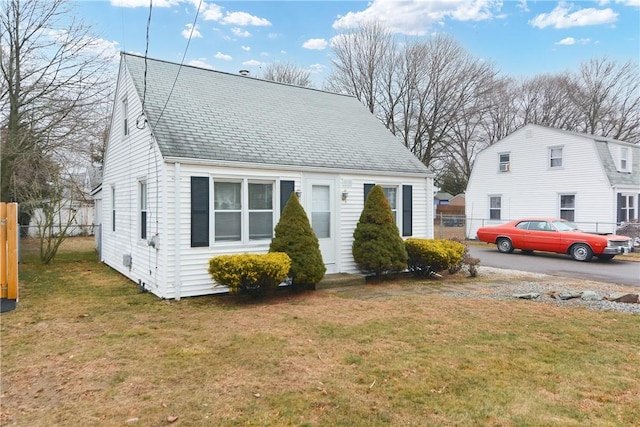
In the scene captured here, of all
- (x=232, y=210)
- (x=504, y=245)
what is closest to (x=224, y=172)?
(x=232, y=210)

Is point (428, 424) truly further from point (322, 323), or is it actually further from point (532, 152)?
point (532, 152)

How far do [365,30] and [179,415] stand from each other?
98.3 feet

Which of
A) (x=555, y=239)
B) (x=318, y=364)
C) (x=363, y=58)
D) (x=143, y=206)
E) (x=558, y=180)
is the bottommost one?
(x=318, y=364)

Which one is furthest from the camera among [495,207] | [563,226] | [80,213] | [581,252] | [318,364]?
[80,213]

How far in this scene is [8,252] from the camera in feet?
11.3

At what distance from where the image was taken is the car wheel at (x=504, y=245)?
16000mm

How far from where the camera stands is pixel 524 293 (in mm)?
8352

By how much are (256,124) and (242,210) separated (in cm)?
248

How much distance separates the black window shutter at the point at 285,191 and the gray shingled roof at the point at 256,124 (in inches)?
17.6

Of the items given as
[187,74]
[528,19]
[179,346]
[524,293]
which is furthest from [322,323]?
[528,19]

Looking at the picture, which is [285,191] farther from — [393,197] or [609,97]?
[609,97]

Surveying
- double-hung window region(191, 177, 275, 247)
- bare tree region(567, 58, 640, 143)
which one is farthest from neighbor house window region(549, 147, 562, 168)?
bare tree region(567, 58, 640, 143)

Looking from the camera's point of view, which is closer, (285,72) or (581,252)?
(581,252)

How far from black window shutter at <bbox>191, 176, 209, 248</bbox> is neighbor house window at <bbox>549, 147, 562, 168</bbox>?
17.6 meters
